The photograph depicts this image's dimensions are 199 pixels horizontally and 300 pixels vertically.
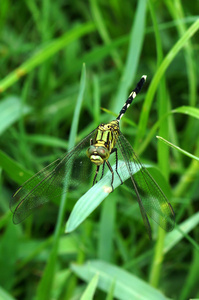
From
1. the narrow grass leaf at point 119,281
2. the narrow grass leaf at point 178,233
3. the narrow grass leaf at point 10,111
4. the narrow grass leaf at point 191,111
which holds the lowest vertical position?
the narrow grass leaf at point 119,281

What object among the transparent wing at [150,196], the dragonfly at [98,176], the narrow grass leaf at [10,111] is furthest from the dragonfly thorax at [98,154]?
the narrow grass leaf at [10,111]

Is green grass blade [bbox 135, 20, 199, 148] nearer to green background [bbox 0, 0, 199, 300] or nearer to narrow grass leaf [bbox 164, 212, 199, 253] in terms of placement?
green background [bbox 0, 0, 199, 300]

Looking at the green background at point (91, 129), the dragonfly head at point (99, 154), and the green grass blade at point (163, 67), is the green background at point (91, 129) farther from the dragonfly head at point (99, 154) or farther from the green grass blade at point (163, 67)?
the dragonfly head at point (99, 154)

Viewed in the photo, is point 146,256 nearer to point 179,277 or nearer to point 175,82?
point 179,277

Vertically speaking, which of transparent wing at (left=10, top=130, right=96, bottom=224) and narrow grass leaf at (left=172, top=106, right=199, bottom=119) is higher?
narrow grass leaf at (left=172, top=106, right=199, bottom=119)

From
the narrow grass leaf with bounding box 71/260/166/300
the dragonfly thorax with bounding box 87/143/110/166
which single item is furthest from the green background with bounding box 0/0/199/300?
the dragonfly thorax with bounding box 87/143/110/166

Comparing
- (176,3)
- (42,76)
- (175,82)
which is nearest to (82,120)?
(42,76)
